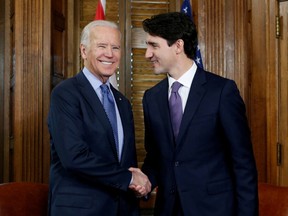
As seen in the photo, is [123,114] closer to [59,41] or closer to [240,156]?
[240,156]

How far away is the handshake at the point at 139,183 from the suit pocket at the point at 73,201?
0.59ft

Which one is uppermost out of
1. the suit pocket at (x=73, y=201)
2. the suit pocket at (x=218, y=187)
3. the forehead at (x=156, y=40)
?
the forehead at (x=156, y=40)

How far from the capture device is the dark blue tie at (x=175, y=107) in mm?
1829

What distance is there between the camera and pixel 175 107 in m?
1.85

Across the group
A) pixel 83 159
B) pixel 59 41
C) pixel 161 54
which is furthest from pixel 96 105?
pixel 59 41

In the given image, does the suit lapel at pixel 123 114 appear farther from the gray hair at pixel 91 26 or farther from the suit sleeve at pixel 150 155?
the gray hair at pixel 91 26

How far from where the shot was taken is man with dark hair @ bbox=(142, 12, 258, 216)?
1724mm

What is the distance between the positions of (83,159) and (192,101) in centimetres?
48

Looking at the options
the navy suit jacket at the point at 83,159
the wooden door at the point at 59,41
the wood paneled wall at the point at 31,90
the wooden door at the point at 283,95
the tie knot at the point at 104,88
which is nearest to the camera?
the navy suit jacket at the point at 83,159

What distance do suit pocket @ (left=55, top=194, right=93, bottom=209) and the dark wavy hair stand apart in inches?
28.4

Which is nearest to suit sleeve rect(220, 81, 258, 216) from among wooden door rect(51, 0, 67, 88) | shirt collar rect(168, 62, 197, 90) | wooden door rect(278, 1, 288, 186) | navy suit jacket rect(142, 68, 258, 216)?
navy suit jacket rect(142, 68, 258, 216)

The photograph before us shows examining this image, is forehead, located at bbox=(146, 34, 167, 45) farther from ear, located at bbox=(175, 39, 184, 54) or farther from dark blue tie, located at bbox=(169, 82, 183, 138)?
dark blue tie, located at bbox=(169, 82, 183, 138)

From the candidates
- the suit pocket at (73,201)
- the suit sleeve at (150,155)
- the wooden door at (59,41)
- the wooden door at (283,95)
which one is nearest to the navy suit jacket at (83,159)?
the suit pocket at (73,201)

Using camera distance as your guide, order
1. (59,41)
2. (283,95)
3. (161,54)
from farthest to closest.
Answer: (59,41) → (283,95) → (161,54)
